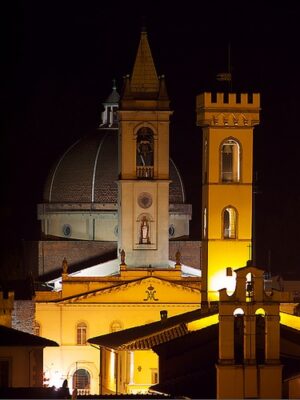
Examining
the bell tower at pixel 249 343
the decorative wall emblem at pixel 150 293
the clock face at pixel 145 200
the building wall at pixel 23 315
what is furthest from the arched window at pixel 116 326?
the bell tower at pixel 249 343

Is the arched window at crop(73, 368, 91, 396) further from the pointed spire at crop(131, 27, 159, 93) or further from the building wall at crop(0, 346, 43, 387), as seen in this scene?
the building wall at crop(0, 346, 43, 387)

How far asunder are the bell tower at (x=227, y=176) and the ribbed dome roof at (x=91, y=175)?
976 inches

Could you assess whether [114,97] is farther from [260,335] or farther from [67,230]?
[260,335]

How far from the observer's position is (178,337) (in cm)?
7706

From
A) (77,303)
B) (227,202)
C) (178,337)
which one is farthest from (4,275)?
(178,337)

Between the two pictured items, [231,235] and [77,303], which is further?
[77,303]

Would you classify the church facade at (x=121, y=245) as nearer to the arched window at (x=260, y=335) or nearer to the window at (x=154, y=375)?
the window at (x=154, y=375)

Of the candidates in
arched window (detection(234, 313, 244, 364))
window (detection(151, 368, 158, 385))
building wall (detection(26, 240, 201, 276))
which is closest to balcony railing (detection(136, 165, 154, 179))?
building wall (detection(26, 240, 201, 276))

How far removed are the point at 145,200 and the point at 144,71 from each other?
5039 millimetres

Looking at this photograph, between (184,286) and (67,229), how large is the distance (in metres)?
9.76

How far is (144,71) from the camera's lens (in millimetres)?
107438

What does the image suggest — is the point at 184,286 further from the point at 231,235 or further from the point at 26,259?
the point at 231,235

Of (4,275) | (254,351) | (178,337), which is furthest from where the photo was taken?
(4,275)

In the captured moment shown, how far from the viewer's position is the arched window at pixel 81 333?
105500 mm
